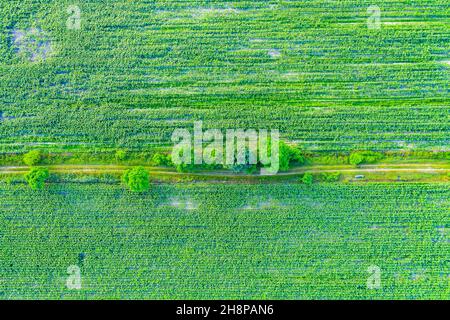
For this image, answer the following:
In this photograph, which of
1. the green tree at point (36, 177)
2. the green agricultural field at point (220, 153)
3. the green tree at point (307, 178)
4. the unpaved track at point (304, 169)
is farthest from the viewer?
the unpaved track at point (304, 169)

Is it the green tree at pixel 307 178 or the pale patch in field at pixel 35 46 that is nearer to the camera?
the green tree at pixel 307 178

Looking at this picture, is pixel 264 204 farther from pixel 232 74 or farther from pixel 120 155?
pixel 120 155

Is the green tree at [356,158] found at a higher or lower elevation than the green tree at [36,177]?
higher

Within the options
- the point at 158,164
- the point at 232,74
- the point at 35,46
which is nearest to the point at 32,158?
the point at 35,46

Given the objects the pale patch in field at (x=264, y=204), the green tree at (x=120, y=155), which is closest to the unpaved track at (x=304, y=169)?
the green tree at (x=120, y=155)

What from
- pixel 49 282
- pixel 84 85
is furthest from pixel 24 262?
pixel 84 85

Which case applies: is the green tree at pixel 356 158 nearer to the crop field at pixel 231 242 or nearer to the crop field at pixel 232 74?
the crop field at pixel 232 74
